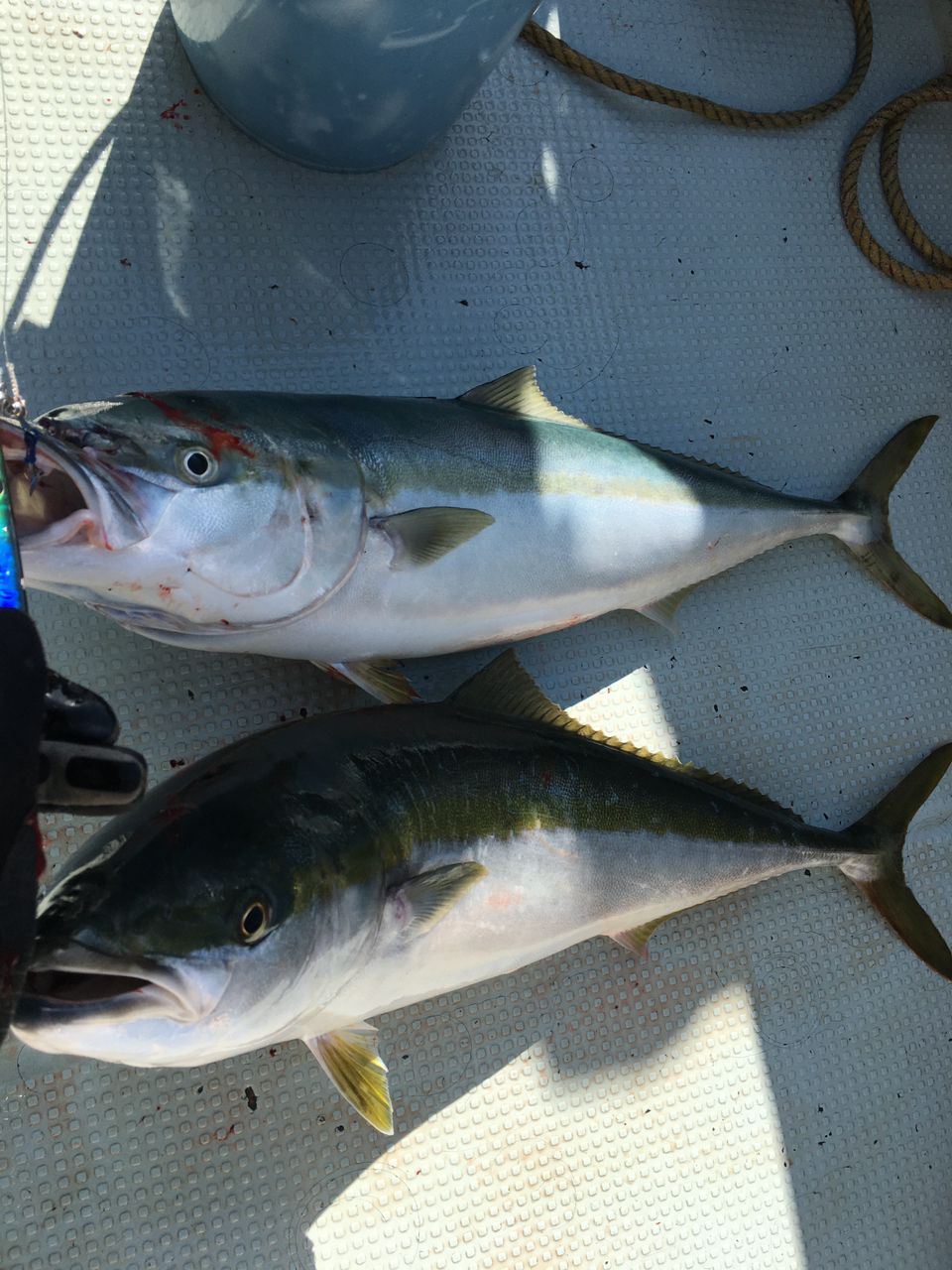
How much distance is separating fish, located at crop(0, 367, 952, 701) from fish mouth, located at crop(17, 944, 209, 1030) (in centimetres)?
50

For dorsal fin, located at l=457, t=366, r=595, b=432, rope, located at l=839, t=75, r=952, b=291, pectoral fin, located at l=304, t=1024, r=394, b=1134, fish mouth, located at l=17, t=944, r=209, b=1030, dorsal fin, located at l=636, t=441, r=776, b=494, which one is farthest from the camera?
rope, located at l=839, t=75, r=952, b=291

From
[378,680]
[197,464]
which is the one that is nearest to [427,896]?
[378,680]

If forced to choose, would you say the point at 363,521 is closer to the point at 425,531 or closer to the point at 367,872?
the point at 425,531

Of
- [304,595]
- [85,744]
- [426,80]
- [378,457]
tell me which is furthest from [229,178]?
[85,744]

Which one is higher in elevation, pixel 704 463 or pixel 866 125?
pixel 866 125

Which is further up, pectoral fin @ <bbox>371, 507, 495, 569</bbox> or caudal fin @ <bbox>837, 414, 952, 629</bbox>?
pectoral fin @ <bbox>371, 507, 495, 569</bbox>

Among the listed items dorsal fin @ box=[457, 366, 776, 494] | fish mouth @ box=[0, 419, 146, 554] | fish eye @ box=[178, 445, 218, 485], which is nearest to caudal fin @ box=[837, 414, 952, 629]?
dorsal fin @ box=[457, 366, 776, 494]

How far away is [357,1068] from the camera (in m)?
1.50

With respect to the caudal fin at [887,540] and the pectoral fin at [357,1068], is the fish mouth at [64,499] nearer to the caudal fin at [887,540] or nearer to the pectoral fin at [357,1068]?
the pectoral fin at [357,1068]

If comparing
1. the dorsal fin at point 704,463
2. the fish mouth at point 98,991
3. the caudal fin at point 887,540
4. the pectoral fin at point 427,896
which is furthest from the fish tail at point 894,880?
the fish mouth at point 98,991

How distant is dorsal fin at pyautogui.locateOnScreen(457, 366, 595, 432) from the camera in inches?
71.0

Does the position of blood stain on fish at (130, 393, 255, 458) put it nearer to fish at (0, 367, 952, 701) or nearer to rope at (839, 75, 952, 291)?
fish at (0, 367, 952, 701)

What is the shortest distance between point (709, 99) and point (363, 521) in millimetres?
1646

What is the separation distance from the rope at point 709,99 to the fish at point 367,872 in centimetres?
144
